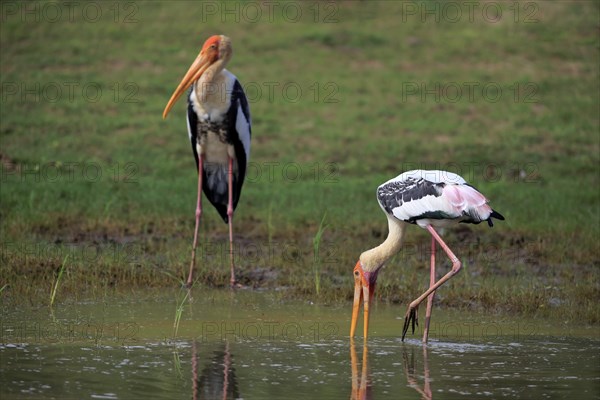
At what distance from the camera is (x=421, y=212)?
6543mm

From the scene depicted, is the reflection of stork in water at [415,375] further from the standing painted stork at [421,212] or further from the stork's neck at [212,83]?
the stork's neck at [212,83]

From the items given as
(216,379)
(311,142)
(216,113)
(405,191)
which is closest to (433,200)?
(405,191)

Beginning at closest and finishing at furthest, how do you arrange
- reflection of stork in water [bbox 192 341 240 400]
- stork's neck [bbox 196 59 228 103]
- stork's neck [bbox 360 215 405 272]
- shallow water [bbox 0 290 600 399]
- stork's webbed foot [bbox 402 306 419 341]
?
reflection of stork in water [bbox 192 341 240 400] → shallow water [bbox 0 290 600 399] → stork's webbed foot [bbox 402 306 419 341] → stork's neck [bbox 360 215 405 272] → stork's neck [bbox 196 59 228 103]

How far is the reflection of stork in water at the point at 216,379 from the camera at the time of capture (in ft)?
16.7

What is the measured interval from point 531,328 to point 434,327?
57cm

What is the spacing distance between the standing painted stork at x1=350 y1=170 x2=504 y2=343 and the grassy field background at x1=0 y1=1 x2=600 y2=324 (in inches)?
35.2

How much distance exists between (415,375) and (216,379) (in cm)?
98

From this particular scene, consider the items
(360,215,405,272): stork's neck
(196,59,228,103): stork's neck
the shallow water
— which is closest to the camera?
the shallow water

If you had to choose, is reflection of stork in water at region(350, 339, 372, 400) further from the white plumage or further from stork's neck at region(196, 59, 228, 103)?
stork's neck at region(196, 59, 228, 103)

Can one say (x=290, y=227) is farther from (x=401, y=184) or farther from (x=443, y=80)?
(x=443, y=80)

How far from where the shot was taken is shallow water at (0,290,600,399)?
5211 millimetres

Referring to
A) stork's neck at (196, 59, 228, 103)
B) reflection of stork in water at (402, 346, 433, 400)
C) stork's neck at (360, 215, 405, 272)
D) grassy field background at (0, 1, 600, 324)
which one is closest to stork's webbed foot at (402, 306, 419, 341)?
reflection of stork in water at (402, 346, 433, 400)

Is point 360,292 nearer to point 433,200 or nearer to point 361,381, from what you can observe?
point 433,200

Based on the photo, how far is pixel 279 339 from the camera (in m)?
6.34
